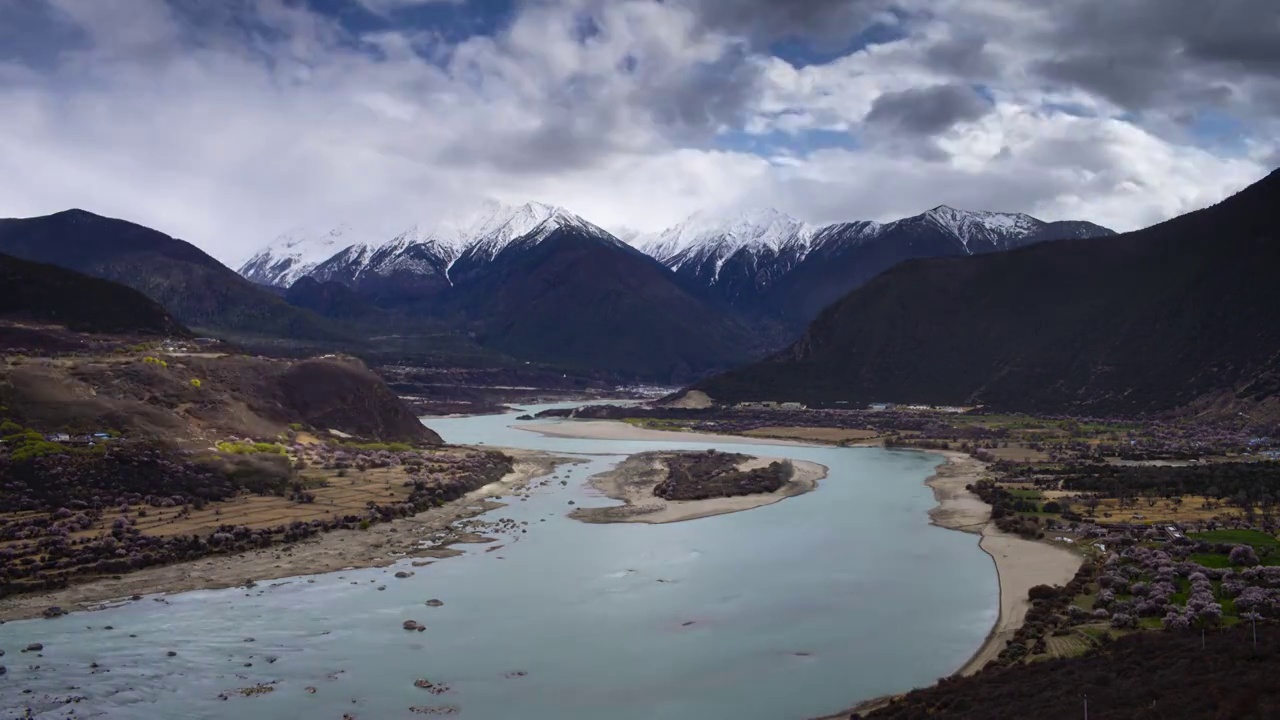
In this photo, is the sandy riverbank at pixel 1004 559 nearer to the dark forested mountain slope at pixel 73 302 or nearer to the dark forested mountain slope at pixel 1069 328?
the dark forested mountain slope at pixel 1069 328

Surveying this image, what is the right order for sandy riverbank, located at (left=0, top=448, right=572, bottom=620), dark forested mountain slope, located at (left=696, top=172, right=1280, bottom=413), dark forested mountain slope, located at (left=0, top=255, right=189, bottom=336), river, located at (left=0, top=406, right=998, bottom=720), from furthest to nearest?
dark forested mountain slope, located at (left=696, top=172, right=1280, bottom=413)
dark forested mountain slope, located at (left=0, top=255, right=189, bottom=336)
sandy riverbank, located at (left=0, top=448, right=572, bottom=620)
river, located at (left=0, top=406, right=998, bottom=720)

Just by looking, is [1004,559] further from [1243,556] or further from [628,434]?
[628,434]

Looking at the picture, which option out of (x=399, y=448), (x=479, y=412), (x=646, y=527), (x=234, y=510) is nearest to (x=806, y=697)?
(x=646, y=527)

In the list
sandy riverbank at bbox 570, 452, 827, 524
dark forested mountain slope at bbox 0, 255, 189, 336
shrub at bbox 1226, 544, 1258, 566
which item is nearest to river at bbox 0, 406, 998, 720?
sandy riverbank at bbox 570, 452, 827, 524

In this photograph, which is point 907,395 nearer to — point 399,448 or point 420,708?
point 399,448

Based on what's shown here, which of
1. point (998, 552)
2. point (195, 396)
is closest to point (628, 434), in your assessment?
point (195, 396)

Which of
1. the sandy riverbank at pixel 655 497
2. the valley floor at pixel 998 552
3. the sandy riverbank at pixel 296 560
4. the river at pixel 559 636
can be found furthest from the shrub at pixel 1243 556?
the sandy riverbank at pixel 296 560

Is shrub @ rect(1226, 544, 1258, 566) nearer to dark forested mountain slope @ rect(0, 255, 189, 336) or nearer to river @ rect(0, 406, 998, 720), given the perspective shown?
river @ rect(0, 406, 998, 720)
